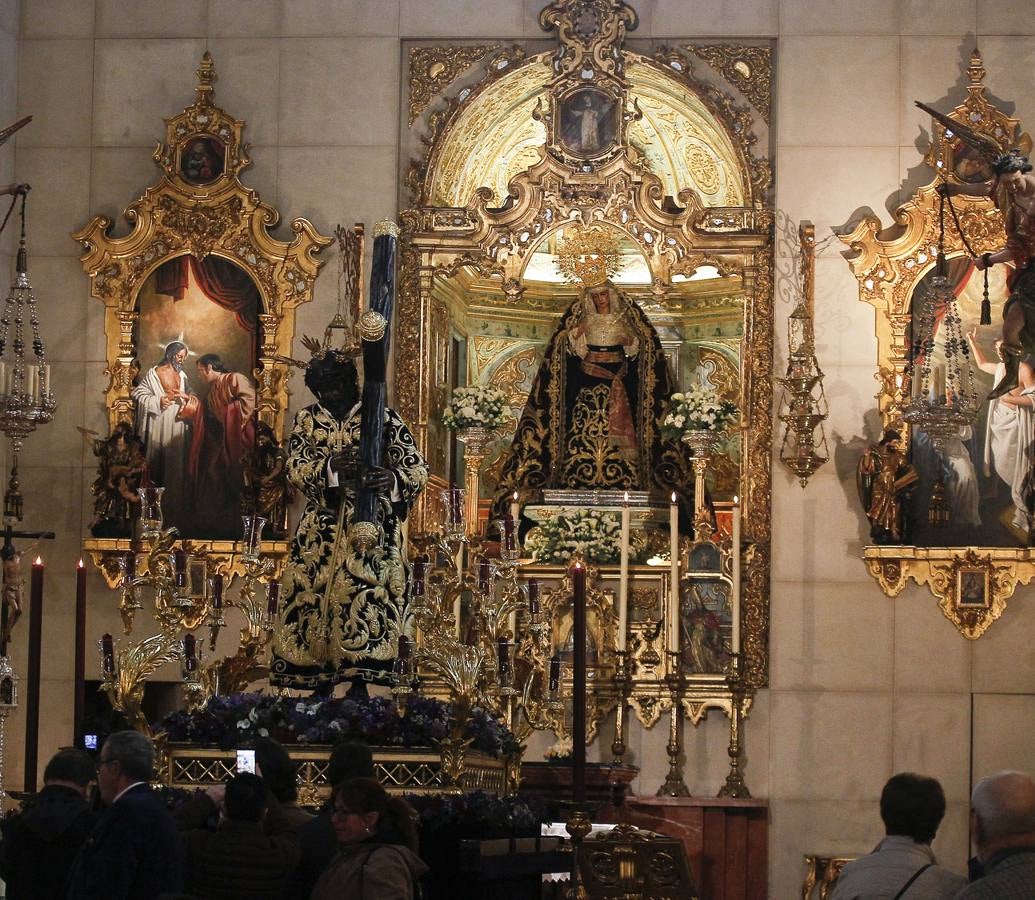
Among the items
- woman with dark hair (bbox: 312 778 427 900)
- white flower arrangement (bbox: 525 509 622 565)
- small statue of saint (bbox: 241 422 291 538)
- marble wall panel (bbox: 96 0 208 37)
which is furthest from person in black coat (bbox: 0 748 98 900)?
marble wall panel (bbox: 96 0 208 37)

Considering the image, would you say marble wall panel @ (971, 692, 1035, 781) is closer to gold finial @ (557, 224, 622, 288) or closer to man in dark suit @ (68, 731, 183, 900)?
gold finial @ (557, 224, 622, 288)

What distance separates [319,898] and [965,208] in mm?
10704

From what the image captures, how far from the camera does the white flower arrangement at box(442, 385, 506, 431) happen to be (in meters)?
16.4

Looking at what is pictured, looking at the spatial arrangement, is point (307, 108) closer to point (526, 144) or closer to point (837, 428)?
point (526, 144)

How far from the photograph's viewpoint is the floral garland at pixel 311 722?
32.6 ft

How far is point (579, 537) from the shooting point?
16.0m

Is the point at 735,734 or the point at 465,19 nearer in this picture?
the point at 735,734

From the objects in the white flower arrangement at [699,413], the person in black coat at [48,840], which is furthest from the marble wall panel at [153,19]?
the person in black coat at [48,840]

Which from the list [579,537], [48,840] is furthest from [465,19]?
[48,840]

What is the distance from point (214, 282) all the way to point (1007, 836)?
39.2ft

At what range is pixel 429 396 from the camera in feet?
53.6

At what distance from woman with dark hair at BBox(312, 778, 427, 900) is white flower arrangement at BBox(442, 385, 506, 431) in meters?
9.55

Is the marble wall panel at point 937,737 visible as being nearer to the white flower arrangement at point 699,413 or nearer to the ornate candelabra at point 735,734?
the ornate candelabra at point 735,734

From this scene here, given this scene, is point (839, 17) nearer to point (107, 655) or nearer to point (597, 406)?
point (597, 406)
